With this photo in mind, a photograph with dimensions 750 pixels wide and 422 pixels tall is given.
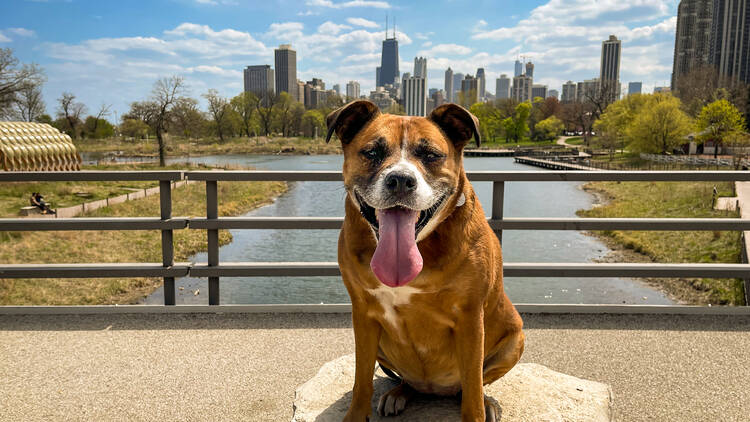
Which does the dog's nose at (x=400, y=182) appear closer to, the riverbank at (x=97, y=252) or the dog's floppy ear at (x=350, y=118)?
the dog's floppy ear at (x=350, y=118)

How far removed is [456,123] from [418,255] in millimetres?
578

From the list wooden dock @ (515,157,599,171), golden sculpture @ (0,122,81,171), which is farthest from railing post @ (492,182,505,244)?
wooden dock @ (515,157,599,171)

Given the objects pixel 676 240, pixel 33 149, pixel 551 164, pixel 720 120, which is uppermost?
pixel 720 120

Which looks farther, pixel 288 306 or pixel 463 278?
pixel 288 306

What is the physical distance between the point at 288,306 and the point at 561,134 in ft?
437

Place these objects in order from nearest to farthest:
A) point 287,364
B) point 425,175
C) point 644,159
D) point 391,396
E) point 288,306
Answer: point 425,175 < point 391,396 < point 287,364 < point 288,306 < point 644,159

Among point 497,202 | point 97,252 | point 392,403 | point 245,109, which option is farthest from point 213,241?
point 245,109

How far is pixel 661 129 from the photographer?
51.7 m

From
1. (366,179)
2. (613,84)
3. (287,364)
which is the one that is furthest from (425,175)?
(613,84)

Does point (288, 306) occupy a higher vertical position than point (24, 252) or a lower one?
higher

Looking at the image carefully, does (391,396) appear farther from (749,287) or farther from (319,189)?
(319,189)

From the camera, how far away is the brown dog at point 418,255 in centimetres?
174

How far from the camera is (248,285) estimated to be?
12.9 meters

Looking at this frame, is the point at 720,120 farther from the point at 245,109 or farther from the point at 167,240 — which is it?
the point at 245,109
